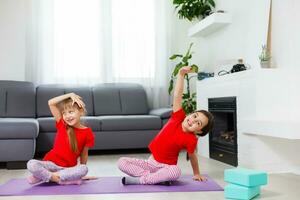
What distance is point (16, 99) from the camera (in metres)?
4.58

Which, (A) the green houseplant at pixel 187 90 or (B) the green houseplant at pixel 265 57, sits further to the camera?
(A) the green houseplant at pixel 187 90

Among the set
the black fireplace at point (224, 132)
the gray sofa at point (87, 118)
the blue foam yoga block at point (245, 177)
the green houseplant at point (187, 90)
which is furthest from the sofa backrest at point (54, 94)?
the blue foam yoga block at point (245, 177)

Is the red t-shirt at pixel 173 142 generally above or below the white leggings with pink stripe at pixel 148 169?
above

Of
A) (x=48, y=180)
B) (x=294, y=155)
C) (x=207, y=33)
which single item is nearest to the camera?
(x=48, y=180)

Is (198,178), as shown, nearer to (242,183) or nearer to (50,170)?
(242,183)

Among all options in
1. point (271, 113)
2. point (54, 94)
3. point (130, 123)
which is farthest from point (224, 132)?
point (54, 94)

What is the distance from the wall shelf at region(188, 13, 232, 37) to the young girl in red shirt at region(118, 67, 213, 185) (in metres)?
1.69

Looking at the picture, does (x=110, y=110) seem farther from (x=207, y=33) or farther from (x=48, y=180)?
(x=48, y=180)

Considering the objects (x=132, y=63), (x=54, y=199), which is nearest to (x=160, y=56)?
(x=132, y=63)

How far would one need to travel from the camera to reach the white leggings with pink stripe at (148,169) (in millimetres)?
2514

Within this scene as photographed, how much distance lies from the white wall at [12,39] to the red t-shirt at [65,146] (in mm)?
2672

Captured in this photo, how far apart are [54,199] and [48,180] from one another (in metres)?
0.37

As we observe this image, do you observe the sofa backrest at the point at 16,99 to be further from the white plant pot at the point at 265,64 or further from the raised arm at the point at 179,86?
the white plant pot at the point at 265,64

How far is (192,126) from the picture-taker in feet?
8.30
